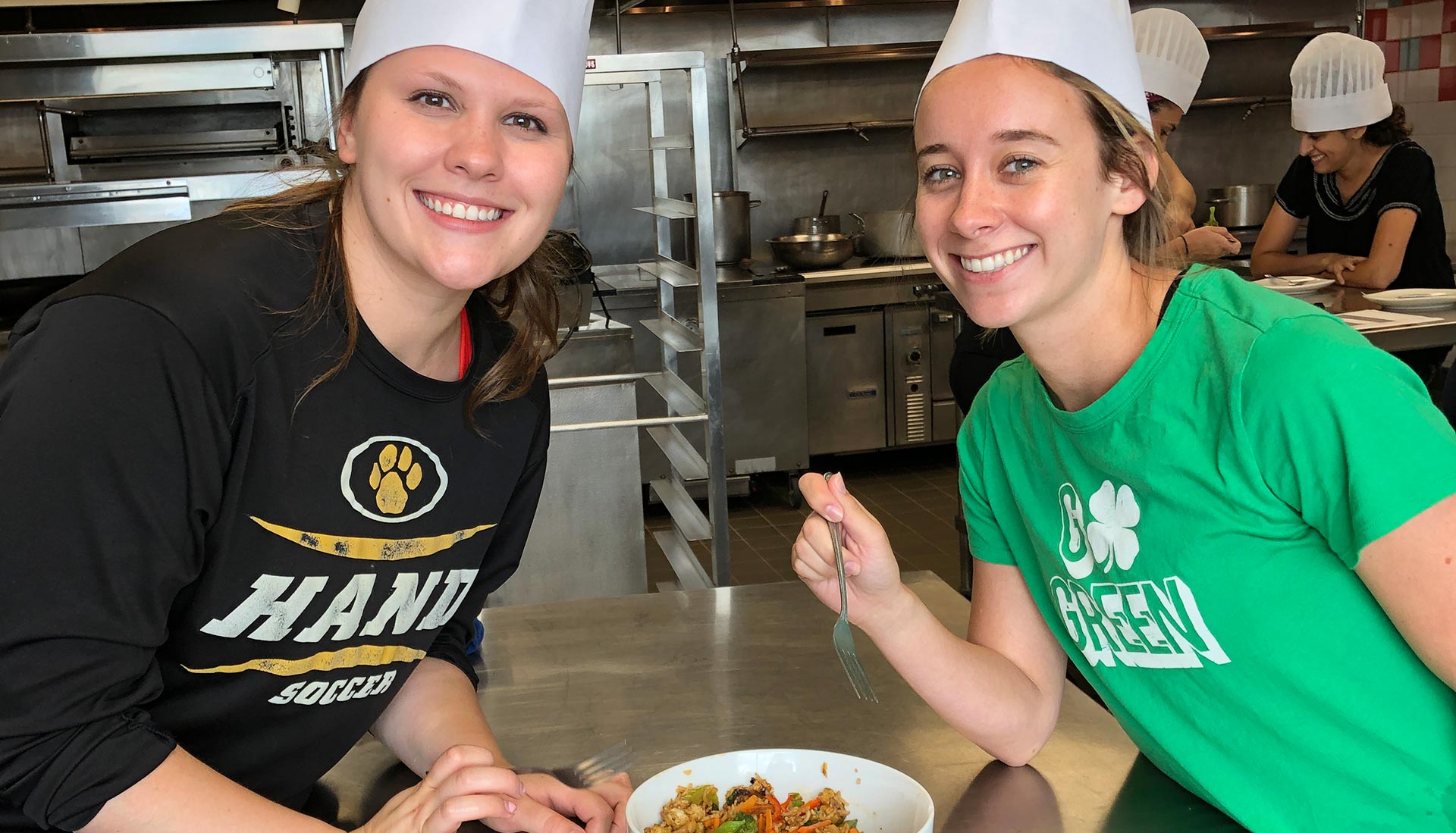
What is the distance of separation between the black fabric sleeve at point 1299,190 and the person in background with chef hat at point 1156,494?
3887 mm

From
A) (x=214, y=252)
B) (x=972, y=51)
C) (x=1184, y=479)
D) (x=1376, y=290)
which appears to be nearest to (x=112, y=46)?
(x=214, y=252)

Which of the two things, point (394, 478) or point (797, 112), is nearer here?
point (394, 478)

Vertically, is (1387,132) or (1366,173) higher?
(1387,132)

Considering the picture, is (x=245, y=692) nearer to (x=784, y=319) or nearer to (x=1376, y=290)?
(x=1376, y=290)

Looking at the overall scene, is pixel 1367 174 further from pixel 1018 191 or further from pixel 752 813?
pixel 752 813

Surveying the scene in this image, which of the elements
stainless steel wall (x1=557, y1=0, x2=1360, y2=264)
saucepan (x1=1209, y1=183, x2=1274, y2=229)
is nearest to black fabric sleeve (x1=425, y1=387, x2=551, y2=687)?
stainless steel wall (x1=557, y1=0, x2=1360, y2=264)

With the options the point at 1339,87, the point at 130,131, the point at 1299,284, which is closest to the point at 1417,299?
the point at 1299,284

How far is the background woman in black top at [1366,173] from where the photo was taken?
4180mm

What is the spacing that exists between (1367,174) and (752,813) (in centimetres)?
413

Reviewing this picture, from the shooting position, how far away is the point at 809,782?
1.15m

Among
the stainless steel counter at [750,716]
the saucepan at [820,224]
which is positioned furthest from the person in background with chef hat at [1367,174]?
the stainless steel counter at [750,716]

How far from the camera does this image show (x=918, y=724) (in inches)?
53.4

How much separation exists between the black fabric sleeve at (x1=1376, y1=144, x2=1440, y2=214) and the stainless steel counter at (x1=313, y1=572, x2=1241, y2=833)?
331 centimetres

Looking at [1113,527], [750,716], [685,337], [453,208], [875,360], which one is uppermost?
[453,208]
